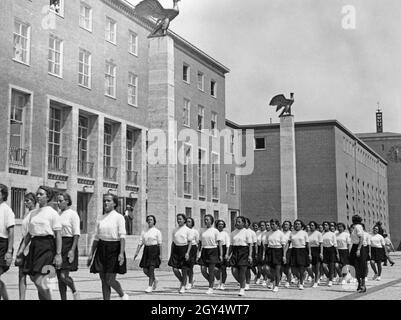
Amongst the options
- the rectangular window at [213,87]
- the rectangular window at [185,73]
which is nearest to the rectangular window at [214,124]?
the rectangular window at [213,87]

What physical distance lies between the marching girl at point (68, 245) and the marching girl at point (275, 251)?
22.9 ft

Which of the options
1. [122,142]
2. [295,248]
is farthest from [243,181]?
[295,248]

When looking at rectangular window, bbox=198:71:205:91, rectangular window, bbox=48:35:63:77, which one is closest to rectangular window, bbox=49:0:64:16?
rectangular window, bbox=48:35:63:77

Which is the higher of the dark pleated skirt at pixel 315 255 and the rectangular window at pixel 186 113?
the rectangular window at pixel 186 113

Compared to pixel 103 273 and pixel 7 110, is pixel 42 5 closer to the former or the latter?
pixel 7 110

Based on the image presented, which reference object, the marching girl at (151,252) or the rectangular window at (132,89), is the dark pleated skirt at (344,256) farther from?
the rectangular window at (132,89)

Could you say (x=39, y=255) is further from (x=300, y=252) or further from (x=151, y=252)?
(x=300, y=252)

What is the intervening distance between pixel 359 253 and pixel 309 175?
4717cm

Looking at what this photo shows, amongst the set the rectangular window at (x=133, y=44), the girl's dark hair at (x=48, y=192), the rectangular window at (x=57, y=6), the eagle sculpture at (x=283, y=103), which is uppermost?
the rectangular window at (x=133, y=44)

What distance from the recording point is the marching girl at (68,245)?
11.4m

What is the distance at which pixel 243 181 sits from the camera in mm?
66375

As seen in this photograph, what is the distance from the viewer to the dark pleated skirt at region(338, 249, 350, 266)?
786 inches

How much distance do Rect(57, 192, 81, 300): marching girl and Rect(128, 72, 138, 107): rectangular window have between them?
3045 cm
